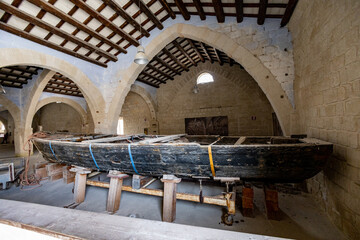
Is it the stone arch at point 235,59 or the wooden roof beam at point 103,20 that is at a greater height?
the wooden roof beam at point 103,20

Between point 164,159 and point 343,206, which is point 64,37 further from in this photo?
point 343,206

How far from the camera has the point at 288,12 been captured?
10.1ft

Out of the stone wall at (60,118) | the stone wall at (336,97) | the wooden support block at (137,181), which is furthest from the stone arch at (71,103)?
the stone wall at (336,97)

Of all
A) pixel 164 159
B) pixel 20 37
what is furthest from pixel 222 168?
pixel 20 37

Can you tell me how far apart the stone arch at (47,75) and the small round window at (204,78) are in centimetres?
510

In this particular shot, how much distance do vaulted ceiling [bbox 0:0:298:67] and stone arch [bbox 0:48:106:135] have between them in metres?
0.40

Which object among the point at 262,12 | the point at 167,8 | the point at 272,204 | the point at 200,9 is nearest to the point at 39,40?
the point at 167,8

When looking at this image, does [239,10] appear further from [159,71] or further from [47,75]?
[47,75]

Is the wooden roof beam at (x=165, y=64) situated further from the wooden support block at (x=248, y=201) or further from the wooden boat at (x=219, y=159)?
the wooden support block at (x=248, y=201)

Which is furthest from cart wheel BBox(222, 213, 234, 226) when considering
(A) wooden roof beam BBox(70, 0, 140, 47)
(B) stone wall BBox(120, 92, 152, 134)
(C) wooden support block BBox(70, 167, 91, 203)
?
(B) stone wall BBox(120, 92, 152, 134)

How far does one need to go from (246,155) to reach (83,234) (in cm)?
166

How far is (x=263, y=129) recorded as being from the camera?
680 centimetres

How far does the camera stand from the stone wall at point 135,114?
9297mm

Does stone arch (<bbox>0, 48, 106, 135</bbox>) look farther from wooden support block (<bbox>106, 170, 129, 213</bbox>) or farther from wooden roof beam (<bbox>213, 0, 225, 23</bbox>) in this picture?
wooden roof beam (<bbox>213, 0, 225, 23</bbox>)
